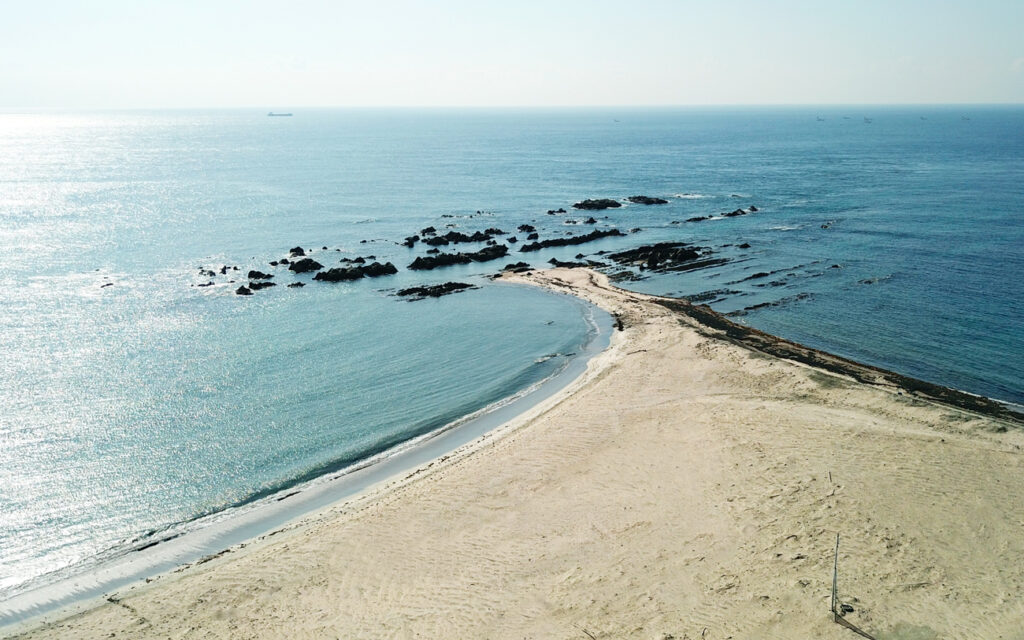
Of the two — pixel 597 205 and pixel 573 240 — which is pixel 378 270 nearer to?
pixel 573 240

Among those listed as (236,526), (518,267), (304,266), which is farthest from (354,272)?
(236,526)

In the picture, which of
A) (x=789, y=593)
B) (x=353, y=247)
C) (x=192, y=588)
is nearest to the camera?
(x=789, y=593)

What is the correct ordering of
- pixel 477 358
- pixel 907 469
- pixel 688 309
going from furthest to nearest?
1. pixel 688 309
2. pixel 477 358
3. pixel 907 469

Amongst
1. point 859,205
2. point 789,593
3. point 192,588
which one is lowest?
point 192,588

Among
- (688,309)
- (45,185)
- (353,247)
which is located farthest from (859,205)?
(45,185)

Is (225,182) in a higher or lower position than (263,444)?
higher

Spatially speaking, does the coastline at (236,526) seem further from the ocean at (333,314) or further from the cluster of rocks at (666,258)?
the cluster of rocks at (666,258)

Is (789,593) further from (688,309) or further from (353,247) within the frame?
(353,247)
